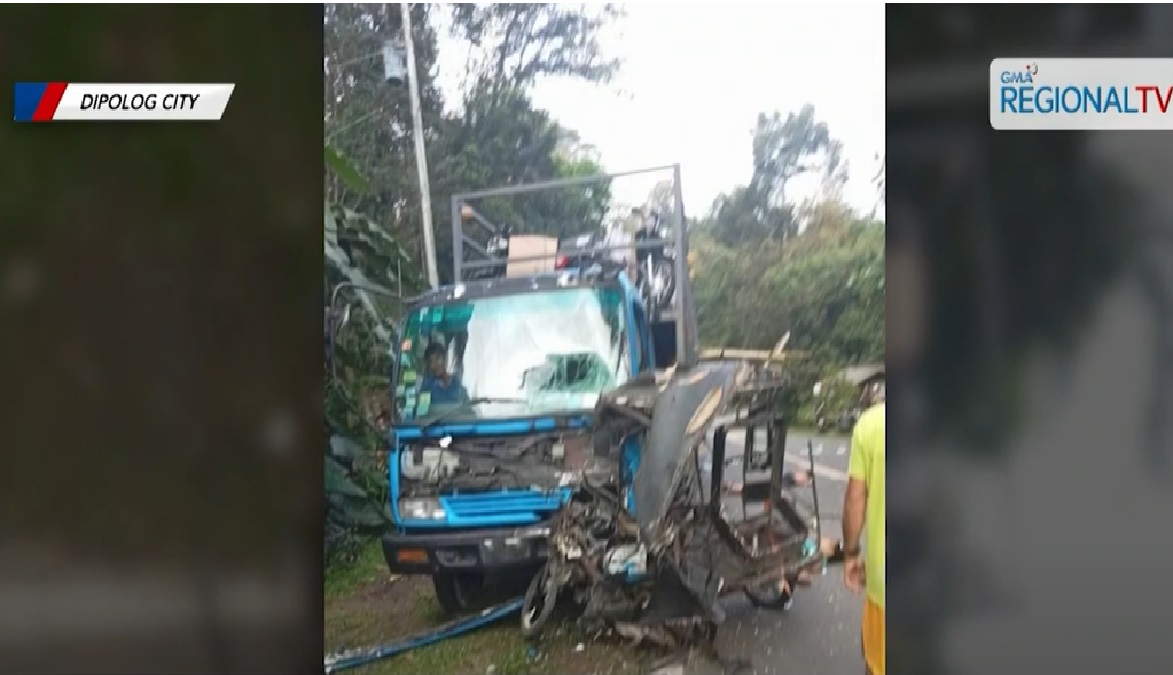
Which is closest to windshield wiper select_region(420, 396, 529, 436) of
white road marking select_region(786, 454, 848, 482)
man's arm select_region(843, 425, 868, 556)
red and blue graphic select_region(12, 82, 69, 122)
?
white road marking select_region(786, 454, 848, 482)

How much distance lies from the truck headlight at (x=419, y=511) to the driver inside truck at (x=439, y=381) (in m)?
0.32

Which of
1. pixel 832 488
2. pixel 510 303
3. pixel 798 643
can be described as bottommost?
pixel 798 643

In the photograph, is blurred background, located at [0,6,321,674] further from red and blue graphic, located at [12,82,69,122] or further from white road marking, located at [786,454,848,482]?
white road marking, located at [786,454,848,482]

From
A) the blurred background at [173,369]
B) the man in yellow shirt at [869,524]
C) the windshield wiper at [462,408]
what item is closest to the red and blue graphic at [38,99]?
the blurred background at [173,369]

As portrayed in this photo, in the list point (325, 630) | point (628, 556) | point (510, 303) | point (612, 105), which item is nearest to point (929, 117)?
point (612, 105)

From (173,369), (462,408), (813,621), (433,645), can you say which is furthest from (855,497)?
(173,369)

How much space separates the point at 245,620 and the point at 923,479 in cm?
223

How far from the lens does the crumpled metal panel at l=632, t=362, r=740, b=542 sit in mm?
2756

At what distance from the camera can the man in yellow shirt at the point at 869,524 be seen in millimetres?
2779

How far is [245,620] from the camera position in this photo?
291 cm

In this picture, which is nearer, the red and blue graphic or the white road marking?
the white road marking

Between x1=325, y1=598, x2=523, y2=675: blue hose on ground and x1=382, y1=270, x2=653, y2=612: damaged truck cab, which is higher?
x1=382, y1=270, x2=653, y2=612: damaged truck cab

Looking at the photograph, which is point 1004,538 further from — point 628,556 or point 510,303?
point 510,303

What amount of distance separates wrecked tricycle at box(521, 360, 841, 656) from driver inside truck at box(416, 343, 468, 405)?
47 centimetres
